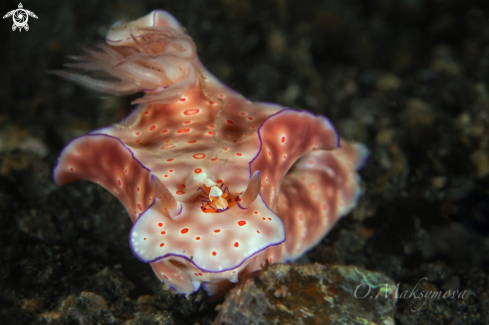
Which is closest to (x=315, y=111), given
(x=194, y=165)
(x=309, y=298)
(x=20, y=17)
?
(x=194, y=165)

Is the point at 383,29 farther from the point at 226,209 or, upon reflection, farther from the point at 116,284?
the point at 116,284

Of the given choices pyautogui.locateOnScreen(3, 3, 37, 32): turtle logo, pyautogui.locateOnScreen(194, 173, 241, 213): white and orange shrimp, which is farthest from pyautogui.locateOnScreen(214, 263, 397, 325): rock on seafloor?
pyautogui.locateOnScreen(3, 3, 37, 32): turtle logo

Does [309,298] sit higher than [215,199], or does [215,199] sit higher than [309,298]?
[215,199]

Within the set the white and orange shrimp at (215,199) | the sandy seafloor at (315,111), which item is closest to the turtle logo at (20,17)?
the sandy seafloor at (315,111)

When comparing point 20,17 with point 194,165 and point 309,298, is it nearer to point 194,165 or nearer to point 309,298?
point 194,165

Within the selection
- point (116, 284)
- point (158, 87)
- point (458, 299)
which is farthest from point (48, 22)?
point (458, 299)

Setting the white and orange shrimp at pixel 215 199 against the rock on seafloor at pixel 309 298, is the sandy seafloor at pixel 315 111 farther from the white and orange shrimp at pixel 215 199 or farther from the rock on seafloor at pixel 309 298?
the white and orange shrimp at pixel 215 199
